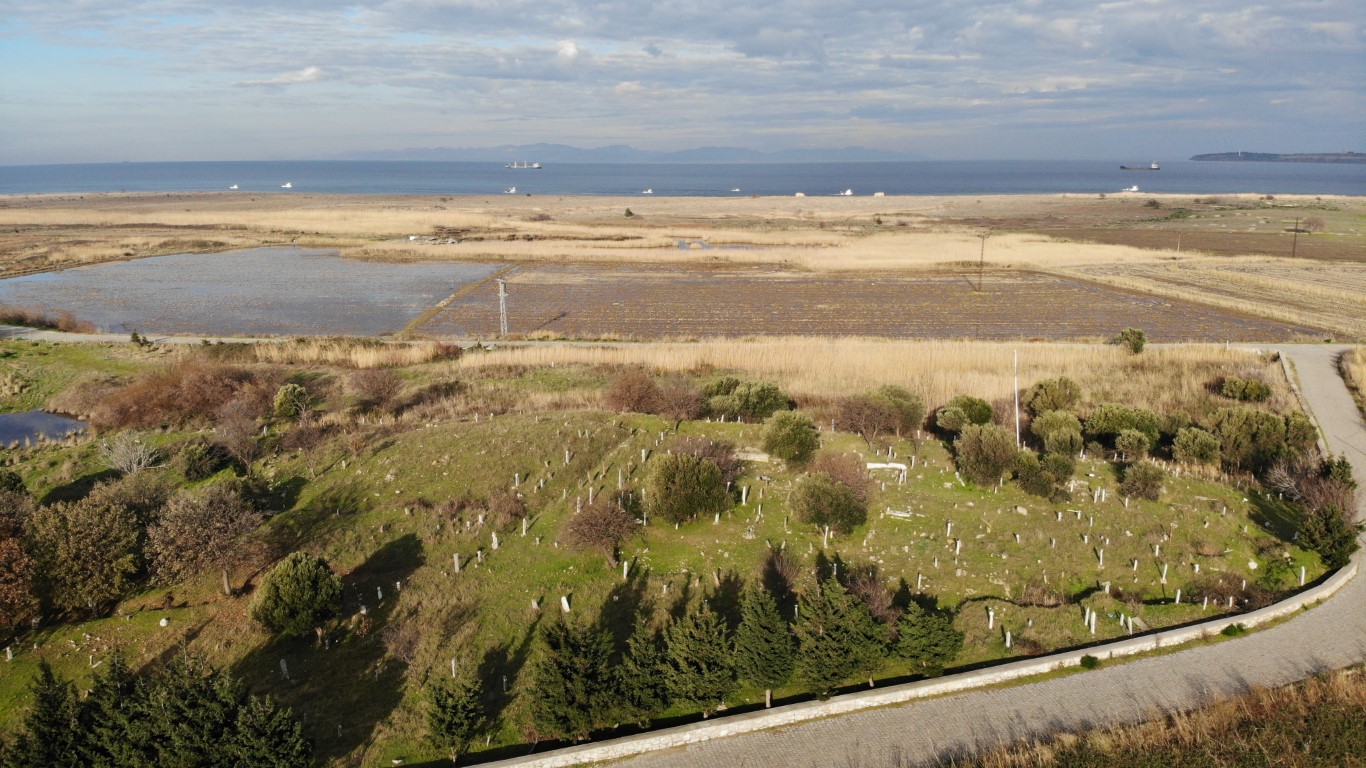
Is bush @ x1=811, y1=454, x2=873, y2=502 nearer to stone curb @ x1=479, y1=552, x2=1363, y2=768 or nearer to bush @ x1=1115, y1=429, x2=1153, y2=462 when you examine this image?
stone curb @ x1=479, y1=552, x2=1363, y2=768

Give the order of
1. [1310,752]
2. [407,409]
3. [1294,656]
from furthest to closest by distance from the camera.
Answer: [407,409] < [1294,656] < [1310,752]

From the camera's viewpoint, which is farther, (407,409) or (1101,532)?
(407,409)

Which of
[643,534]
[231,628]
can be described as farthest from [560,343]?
[231,628]

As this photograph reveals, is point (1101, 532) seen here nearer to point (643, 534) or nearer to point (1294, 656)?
point (1294, 656)

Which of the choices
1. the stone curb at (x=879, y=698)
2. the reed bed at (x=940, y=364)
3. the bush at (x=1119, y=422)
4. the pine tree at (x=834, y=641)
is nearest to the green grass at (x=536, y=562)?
the stone curb at (x=879, y=698)

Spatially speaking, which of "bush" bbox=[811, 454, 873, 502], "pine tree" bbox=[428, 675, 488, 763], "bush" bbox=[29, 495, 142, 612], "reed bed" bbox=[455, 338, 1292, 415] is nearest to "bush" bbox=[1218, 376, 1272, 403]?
"reed bed" bbox=[455, 338, 1292, 415]

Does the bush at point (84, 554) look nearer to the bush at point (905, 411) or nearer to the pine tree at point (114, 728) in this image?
the pine tree at point (114, 728)
